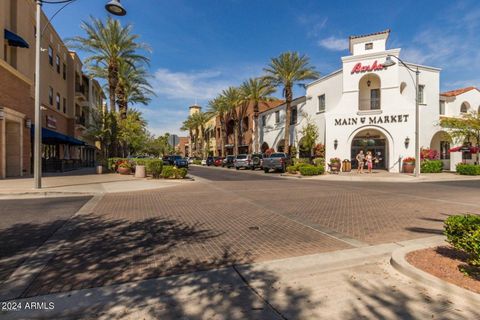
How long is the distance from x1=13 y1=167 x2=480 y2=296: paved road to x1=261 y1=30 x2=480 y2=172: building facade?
16746mm

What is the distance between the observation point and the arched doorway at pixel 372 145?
1142 inches

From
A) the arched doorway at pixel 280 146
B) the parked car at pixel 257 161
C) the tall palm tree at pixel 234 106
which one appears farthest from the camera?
the tall palm tree at pixel 234 106

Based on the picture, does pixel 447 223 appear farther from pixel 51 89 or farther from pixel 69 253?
pixel 51 89

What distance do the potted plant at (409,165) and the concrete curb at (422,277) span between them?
75.8 feet

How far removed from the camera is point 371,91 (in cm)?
2819

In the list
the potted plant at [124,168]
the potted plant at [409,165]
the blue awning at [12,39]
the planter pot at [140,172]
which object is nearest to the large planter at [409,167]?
the potted plant at [409,165]

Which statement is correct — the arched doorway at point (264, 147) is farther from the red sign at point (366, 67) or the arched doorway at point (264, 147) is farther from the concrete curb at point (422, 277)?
the concrete curb at point (422, 277)

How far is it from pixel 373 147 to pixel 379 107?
4.17 meters

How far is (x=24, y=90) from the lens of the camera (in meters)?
19.7

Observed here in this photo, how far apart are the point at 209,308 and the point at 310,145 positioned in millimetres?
27993

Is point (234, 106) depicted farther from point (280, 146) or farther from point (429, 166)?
point (429, 166)

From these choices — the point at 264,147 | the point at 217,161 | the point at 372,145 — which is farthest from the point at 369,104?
the point at 217,161

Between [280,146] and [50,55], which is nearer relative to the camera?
[50,55]

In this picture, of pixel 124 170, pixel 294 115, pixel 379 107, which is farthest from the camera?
pixel 294 115
